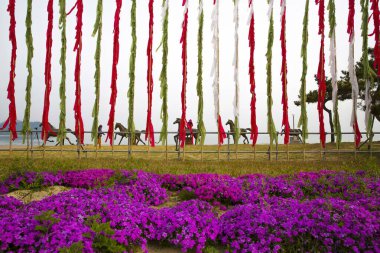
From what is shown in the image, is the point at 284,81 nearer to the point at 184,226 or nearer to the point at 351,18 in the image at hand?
the point at 351,18

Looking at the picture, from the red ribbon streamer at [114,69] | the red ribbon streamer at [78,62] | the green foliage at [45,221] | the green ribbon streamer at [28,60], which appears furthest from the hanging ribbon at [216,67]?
the green foliage at [45,221]

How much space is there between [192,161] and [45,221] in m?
9.79

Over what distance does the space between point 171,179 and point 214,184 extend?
4.23ft

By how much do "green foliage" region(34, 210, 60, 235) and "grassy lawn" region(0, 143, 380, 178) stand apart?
4792mm

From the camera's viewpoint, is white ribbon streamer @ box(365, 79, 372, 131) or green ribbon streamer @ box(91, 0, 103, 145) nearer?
green ribbon streamer @ box(91, 0, 103, 145)

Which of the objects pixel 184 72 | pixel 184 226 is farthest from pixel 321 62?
pixel 184 226

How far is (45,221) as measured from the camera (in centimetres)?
376

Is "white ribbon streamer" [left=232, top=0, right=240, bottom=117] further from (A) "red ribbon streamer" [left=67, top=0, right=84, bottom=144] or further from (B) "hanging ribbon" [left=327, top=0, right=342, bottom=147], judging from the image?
(A) "red ribbon streamer" [left=67, top=0, right=84, bottom=144]

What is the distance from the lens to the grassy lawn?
10130mm

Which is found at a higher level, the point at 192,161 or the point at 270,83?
the point at 270,83

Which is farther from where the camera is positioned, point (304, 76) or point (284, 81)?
point (304, 76)

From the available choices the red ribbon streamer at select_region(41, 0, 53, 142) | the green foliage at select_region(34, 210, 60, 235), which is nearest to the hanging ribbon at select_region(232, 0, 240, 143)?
the red ribbon streamer at select_region(41, 0, 53, 142)

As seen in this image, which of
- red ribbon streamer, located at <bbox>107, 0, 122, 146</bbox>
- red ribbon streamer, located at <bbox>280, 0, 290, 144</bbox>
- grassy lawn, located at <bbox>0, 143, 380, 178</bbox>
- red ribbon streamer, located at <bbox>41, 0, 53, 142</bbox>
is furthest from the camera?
red ribbon streamer, located at <bbox>280, 0, 290, 144</bbox>

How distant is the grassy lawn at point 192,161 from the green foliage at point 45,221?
4792 millimetres
